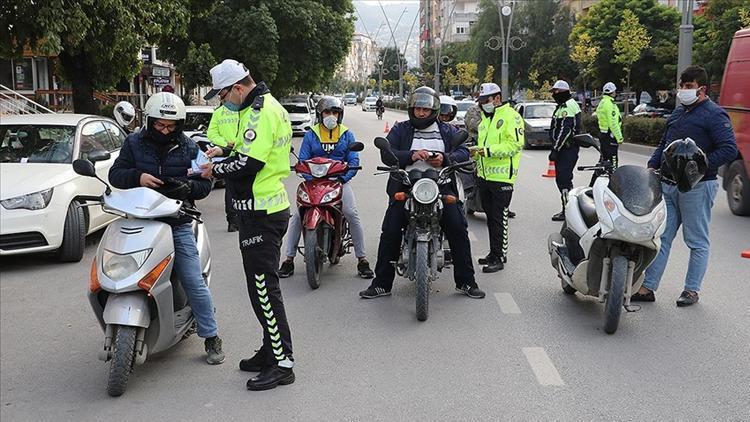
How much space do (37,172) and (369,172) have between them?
1019cm

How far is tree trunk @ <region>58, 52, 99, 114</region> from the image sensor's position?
55.3 feet

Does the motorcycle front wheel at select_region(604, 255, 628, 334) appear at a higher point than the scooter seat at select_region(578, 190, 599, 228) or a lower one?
lower

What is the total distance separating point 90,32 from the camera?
14125mm

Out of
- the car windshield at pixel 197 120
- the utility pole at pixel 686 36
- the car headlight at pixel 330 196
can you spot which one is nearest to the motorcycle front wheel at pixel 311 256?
the car headlight at pixel 330 196

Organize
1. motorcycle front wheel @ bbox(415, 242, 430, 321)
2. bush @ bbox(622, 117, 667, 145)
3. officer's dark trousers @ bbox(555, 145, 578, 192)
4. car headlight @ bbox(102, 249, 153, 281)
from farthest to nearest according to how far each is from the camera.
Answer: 1. bush @ bbox(622, 117, 667, 145)
2. officer's dark trousers @ bbox(555, 145, 578, 192)
3. motorcycle front wheel @ bbox(415, 242, 430, 321)
4. car headlight @ bbox(102, 249, 153, 281)

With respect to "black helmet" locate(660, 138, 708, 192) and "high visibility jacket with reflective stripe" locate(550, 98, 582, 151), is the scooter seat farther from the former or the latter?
"high visibility jacket with reflective stripe" locate(550, 98, 582, 151)

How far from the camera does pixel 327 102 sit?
753 centimetres

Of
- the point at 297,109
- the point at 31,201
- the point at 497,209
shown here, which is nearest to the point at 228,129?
the point at 497,209

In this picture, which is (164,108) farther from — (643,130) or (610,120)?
(643,130)

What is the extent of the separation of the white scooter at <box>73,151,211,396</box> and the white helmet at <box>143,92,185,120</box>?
1.54 feet

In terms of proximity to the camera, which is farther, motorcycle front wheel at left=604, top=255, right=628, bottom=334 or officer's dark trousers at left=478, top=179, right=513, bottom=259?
officer's dark trousers at left=478, top=179, right=513, bottom=259

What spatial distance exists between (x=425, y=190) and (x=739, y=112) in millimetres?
6782

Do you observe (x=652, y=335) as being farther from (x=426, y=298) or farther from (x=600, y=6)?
(x=600, y=6)

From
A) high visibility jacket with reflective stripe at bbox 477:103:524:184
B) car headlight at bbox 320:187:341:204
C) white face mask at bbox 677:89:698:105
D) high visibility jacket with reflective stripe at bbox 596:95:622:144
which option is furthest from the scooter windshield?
high visibility jacket with reflective stripe at bbox 596:95:622:144
